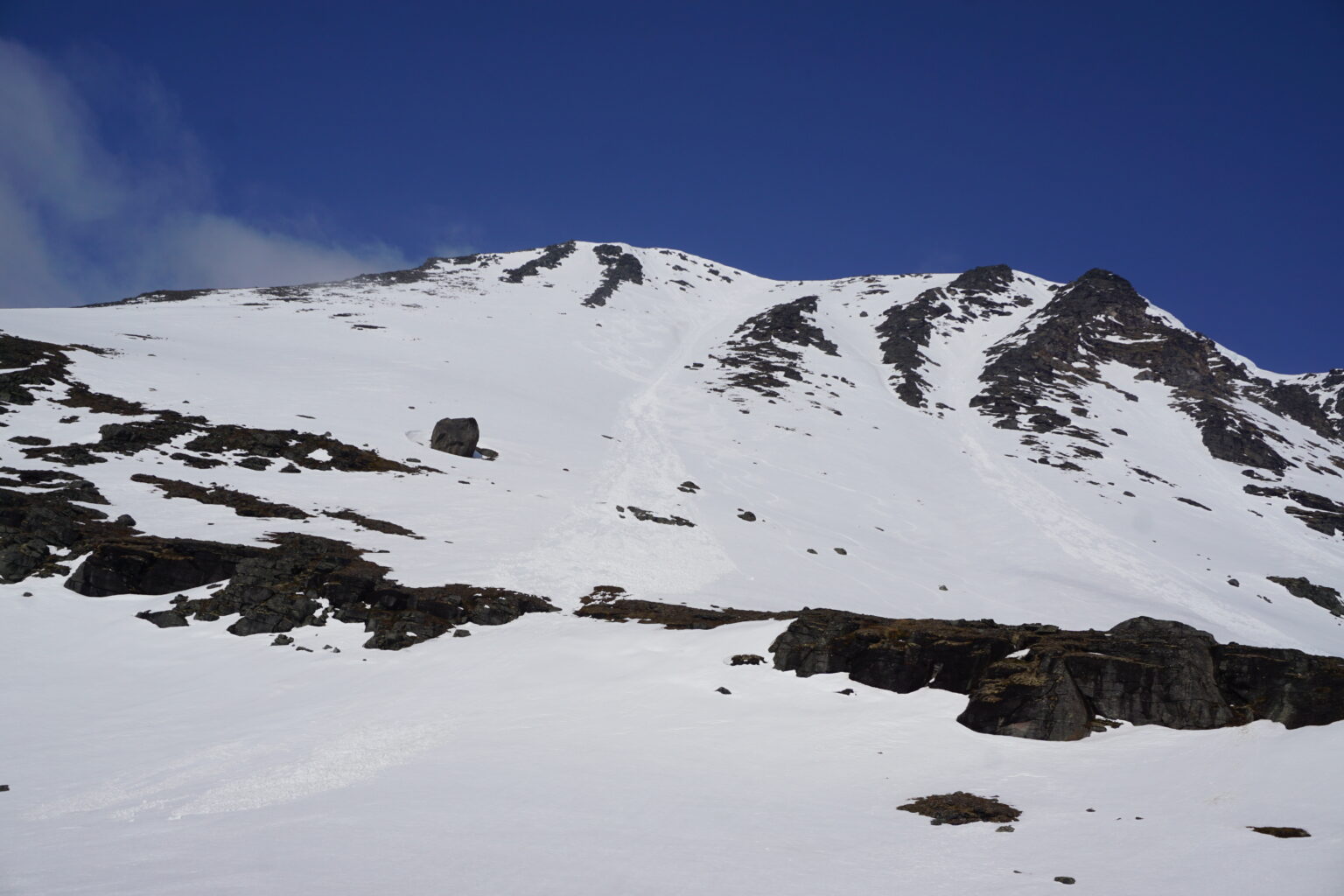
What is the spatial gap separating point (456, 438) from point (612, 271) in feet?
404

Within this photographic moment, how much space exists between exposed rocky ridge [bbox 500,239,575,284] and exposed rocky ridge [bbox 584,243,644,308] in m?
7.49

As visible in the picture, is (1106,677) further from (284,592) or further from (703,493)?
(703,493)

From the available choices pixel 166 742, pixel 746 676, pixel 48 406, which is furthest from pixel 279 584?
pixel 48 406

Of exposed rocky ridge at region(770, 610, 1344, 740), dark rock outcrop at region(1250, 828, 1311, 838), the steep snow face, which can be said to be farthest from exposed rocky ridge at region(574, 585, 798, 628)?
dark rock outcrop at region(1250, 828, 1311, 838)

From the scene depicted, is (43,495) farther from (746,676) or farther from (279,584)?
(746,676)

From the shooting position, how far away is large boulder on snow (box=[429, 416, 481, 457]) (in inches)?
1821

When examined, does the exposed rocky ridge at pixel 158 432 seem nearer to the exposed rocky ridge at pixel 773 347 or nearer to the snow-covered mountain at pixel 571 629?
the snow-covered mountain at pixel 571 629

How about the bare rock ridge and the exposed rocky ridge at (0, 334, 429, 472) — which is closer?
the bare rock ridge

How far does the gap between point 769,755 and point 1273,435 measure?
4709 inches

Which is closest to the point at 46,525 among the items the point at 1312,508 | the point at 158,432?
the point at 158,432

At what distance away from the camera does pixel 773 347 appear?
112 metres

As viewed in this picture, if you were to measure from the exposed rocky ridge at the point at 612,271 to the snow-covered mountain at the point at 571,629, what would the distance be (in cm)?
6286

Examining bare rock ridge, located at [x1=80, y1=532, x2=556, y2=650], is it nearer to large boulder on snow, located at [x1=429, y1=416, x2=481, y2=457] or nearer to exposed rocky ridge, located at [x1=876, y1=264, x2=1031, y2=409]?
large boulder on snow, located at [x1=429, y1=416, x2=481, y2=457]

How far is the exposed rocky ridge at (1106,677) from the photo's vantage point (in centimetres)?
1354
